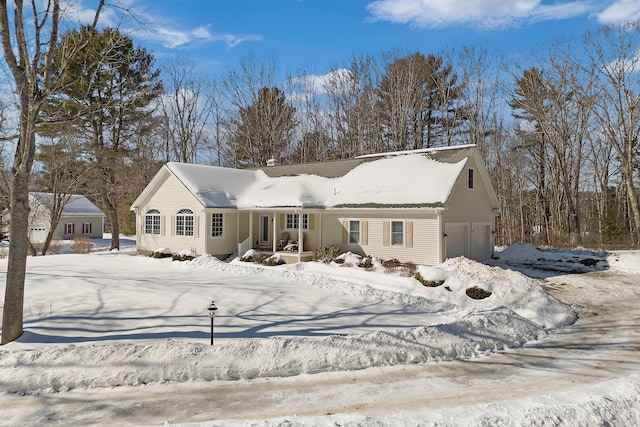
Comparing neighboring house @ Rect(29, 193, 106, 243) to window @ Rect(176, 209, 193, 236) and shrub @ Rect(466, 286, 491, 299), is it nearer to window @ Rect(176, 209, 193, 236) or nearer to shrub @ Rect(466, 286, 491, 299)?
window @ Rect(176, 209, 193, 236)

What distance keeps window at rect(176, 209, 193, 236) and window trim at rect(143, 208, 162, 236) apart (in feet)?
5.89

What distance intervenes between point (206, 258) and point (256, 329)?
1172 cm

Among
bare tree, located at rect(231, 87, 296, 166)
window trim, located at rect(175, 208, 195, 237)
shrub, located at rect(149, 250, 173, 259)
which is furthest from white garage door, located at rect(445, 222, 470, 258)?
bare tree, located at rect(231, 87, 296, 166)

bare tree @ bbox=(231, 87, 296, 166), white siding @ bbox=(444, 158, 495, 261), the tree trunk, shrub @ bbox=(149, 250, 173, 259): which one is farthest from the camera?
bare tree @ bbox=(231, 87, 296, 166)

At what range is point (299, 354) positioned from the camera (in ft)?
25.7

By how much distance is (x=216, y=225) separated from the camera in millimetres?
23203

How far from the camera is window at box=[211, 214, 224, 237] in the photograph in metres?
23.0

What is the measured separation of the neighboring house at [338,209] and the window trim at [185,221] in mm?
57

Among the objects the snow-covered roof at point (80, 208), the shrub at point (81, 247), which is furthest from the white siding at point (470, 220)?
the snow-covered roof at point (80, 208)

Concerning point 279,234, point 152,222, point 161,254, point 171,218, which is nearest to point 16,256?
point 161,254

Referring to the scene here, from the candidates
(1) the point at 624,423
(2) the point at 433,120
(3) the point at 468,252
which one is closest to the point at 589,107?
(2) the point at 433,120

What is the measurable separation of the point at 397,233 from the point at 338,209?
330 cm

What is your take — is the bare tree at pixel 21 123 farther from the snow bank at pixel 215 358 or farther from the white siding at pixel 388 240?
the white siding at pixel 388 240

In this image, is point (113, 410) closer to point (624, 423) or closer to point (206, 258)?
point (624, 423)
